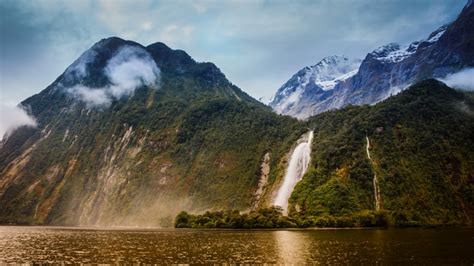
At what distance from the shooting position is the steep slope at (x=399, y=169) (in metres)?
153

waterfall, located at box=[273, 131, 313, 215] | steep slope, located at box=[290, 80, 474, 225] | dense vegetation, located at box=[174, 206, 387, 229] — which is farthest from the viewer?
waterfall, located at box=[273, 131, 313, 215]

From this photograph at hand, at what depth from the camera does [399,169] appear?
544ft

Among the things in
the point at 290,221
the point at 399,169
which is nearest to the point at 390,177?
the point at 399,169

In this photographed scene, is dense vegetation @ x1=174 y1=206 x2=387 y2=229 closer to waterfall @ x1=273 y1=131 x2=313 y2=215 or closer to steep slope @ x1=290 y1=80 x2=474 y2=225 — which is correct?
steep slope @ x1=290 y1=80 x2=474 y2=225

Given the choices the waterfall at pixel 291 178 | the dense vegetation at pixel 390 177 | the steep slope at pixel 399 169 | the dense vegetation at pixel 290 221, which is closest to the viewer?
the dense vegetation at pixel 290 221

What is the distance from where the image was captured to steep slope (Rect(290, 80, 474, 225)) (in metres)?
153

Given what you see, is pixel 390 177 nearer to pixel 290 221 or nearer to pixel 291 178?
pixel 291 178

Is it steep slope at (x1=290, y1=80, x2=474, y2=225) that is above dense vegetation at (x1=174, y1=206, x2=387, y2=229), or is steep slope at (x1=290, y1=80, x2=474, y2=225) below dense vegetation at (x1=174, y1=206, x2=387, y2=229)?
above

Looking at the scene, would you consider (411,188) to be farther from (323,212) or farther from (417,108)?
(417,108)

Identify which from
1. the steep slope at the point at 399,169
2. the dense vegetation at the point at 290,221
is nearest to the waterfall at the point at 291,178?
the steep slope at the point at 399,169

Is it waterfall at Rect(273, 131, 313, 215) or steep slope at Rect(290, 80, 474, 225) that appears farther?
waterfall at Rect(273, 131, 313, 215)

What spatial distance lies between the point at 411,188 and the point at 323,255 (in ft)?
370

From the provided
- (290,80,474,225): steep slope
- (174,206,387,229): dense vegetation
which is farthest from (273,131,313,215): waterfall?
(174,206,387,229): dense vegetation

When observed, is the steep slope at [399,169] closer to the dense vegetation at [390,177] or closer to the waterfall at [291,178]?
the dense vegetation at [390,177]
